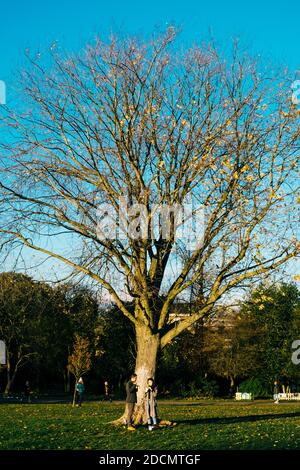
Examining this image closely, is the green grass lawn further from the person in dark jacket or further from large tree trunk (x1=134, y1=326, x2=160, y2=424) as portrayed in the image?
large tree trunk (x1=134, y1=326, x2=160, y2=424)

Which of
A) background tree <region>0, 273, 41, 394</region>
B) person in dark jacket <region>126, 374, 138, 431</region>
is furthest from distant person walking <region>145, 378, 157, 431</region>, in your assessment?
background tree <region>0, 273, 41, 394</region>

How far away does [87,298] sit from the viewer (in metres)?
20.7

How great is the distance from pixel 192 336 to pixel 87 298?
37741 millimetres

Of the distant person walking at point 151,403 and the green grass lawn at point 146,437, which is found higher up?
the distant person walking at point 151,403

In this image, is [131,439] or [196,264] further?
[196,264]

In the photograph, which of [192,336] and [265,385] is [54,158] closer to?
[192,336]

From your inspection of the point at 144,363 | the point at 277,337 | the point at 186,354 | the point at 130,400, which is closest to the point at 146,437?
the point at 130,400

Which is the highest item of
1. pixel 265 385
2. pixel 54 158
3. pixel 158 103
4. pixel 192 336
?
pixel 158 103

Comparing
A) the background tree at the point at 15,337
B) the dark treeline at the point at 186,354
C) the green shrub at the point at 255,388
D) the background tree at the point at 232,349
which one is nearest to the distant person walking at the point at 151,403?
the background tree at the point at 15,337

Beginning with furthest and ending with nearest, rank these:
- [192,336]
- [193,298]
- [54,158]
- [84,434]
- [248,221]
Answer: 1. [192,336]
2. [193,298]
3. [54,158]
4. [248,221]
5. [84,434]

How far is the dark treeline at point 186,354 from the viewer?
174ft

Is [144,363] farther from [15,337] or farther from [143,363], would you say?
[15,337]

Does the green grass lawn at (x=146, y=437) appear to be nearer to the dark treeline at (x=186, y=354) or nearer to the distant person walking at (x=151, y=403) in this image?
the distant person walking at (x=151, y=403)
